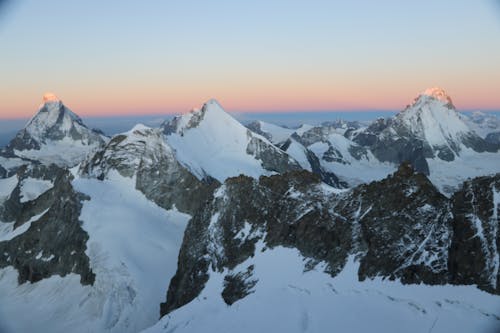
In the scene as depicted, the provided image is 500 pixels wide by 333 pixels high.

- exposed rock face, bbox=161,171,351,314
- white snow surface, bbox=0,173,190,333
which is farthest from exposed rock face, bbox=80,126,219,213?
exposed rock face, bbox=161,171,351,314

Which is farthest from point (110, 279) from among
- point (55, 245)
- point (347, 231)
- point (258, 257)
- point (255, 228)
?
point (347, 231)

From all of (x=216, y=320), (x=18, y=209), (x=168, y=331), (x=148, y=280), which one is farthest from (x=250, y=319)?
(x=18, y=209)

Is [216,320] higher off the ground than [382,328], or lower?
lower

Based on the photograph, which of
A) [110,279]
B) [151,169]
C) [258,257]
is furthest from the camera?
[151,169]

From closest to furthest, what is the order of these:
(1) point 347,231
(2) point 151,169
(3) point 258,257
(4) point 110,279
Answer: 1. (1) point 347,231
2. (3) point 258,257
3. (4) point 110,279
4. (2) point 151,169

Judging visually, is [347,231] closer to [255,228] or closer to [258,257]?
[258,257]

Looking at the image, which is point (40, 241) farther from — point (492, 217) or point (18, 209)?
point (492, 217)

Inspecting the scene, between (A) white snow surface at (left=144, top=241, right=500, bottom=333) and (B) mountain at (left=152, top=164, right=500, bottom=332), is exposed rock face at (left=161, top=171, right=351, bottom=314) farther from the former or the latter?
(A) white snow surface at (left=144, top=241, right=500, bottom=333)
